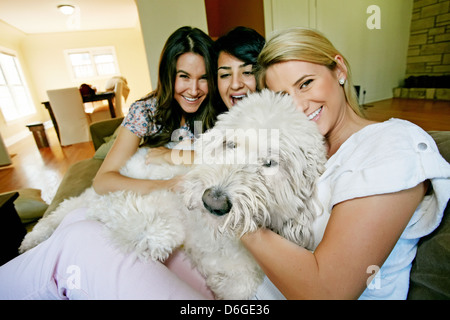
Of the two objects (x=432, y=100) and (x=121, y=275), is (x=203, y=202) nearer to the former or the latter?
(x=121, y=275)

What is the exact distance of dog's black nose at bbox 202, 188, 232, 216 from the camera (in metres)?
0.67

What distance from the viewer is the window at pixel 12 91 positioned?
7.68 metres

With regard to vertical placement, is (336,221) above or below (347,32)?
below

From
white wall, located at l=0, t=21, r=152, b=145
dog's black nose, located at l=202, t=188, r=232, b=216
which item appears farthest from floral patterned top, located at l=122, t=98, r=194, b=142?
white wall, located at l=0, t=21, r=152, b=145

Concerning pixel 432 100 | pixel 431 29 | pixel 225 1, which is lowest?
pixel 432 100

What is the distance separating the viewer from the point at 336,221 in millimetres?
647

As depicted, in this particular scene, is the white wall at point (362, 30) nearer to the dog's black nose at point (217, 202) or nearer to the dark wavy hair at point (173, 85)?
the dark wavy hair at point (173, 85)

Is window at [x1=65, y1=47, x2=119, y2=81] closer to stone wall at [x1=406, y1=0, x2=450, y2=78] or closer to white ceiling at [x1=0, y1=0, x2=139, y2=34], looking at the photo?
white ceiling at [x1=0, y1=0, x2=139, y2=34]

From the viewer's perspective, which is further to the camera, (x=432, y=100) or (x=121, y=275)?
(x=432, y=100)

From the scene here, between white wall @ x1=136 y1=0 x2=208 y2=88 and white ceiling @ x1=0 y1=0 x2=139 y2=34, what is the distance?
536 centimetres

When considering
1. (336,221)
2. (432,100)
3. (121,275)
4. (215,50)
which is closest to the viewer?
(336,221)

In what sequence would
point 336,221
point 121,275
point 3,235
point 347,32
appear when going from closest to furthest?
point 336,221 < point 121,275 < point 3,235 < point 347,32
